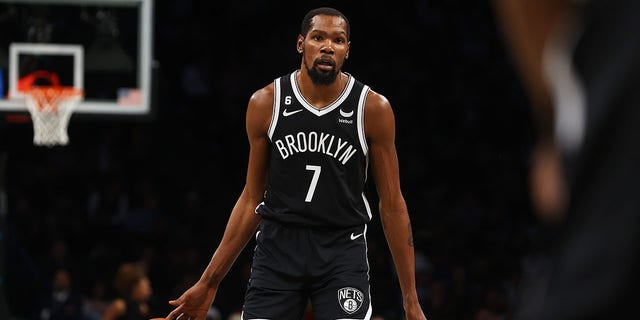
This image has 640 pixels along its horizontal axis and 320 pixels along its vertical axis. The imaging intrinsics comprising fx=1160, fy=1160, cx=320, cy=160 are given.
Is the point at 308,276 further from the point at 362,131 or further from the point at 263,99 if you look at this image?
the point at 263,99

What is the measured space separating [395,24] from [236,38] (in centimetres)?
213

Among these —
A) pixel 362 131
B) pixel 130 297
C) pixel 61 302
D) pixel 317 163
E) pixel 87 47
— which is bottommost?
pixel 61 302

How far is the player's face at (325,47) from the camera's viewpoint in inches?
221

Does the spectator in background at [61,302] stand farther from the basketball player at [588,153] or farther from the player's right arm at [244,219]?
the basketball player at [588,153]

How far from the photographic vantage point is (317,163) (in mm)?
5535

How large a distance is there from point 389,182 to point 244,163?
914cm

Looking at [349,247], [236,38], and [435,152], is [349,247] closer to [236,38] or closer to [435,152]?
[435,152]

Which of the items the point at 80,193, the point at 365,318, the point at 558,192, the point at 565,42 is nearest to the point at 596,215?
the point at 558,192

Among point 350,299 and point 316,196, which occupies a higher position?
point 316,196

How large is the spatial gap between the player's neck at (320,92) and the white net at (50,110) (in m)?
3.99

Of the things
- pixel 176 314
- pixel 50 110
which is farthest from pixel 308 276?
pixel 50 110

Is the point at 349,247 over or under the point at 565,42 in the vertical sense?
under

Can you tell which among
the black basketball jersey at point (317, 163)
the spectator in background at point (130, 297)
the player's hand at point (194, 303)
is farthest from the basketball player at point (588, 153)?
the spectator in background at point (130, 297)

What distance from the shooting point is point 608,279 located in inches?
63.0
